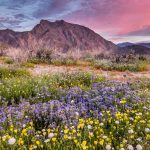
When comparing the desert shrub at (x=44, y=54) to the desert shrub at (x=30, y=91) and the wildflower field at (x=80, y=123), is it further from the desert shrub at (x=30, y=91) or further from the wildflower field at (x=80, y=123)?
the wildflower field at (x=80, y=123)

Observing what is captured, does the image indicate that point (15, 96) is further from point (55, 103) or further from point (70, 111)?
point (70, 111)

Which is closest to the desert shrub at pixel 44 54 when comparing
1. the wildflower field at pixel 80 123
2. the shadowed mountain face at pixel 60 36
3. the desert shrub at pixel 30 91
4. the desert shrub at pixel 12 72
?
the desert shrub at pixel 12 72

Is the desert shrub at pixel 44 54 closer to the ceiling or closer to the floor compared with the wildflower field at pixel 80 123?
closer to the floor

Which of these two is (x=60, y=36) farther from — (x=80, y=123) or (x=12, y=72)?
(x=80, y=123)

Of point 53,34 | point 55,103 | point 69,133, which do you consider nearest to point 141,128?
point 69,133

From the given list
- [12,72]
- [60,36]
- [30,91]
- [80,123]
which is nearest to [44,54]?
[12,72]

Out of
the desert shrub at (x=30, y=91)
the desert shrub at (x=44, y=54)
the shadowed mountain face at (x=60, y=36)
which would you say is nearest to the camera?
the desert shrub at (x=30, y=91)

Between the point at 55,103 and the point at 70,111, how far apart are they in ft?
2.38

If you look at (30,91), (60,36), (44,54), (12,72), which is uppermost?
(30,91)

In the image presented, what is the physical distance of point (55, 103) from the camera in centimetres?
684

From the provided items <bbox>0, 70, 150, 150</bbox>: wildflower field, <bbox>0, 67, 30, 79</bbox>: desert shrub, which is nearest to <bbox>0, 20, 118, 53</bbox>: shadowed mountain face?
<bbox>0, 67, 30, 79</bbox>: desert shrub

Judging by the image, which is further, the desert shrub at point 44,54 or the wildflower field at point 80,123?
the desert shrub at point 44,54

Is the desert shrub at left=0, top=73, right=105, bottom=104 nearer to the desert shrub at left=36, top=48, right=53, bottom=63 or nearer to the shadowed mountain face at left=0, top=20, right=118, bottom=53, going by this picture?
the desert shrub at left=36, top=48, right=53, bottom=63

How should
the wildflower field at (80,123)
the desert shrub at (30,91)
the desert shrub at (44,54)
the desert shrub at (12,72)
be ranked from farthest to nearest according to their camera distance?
Answer: 1. the desert shrub at (44,54)
2. the desert shrub at (12,72)
3. the desert shrub at (30,91)
4. the wildflower field at (80,123)
